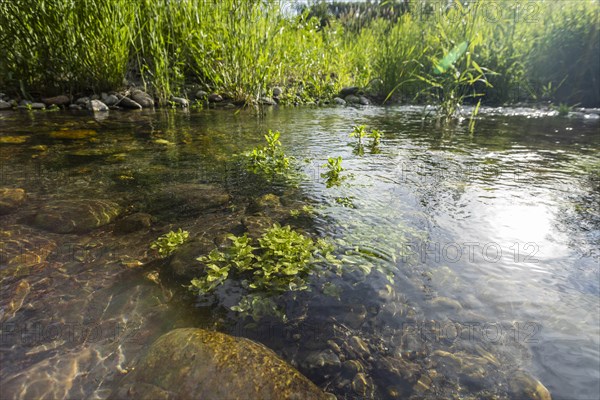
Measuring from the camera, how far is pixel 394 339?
5.29 feet

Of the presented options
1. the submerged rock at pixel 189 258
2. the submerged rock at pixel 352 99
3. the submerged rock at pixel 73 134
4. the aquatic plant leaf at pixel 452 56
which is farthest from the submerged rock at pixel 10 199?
→ the submerged rock at pixel 352 99

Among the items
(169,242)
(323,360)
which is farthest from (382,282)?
(169,242)

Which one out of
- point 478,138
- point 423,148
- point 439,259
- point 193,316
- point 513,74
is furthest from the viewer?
point 513,74

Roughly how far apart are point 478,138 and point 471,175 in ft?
7.42

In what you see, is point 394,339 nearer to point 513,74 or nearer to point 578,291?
point 578,291

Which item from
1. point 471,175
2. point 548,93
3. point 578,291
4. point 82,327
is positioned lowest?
point 82,327

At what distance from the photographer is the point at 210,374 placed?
1351 mm

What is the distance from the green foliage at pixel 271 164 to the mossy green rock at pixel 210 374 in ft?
7.38

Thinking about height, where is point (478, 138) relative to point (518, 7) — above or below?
below

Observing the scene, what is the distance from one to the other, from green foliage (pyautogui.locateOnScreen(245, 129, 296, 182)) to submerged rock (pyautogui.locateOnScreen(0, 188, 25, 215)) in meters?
2.11

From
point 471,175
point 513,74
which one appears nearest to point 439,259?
point 471,175

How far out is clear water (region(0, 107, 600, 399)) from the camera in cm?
147

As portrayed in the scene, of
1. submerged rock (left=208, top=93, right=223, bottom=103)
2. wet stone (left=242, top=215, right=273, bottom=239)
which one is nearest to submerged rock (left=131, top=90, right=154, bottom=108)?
submerged rock (left=208, top=93, right=223, bottom=103)

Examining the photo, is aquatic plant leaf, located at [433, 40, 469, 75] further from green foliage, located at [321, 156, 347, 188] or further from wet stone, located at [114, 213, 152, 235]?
wet stone, located at [114, 213, 152, 235]
